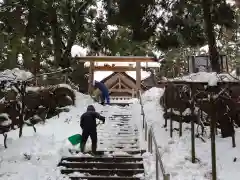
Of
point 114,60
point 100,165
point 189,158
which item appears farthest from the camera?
point 114,60

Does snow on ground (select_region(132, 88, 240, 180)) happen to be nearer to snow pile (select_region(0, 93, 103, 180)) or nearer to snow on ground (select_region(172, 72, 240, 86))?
snow on ground (select_region(172, 72, 240, 86))

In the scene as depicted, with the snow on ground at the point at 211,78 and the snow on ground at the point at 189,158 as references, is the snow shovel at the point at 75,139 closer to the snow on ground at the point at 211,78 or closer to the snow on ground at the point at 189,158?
the snow on ground at the point at 189,158

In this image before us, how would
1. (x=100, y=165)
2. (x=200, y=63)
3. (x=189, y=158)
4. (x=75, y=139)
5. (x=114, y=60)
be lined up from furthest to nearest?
(x=114, y=60) → (x=200, y=63) → (x=75, y=139) → (x=189, y=158) → (x=100, y=165)

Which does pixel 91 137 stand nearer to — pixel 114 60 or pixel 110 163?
pixel 110 163

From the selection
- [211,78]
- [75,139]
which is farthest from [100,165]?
[211,78]

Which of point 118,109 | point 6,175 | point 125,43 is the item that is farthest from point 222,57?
point 6,175

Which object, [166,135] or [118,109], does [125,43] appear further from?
[166,135]

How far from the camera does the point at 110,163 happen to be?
9953mm

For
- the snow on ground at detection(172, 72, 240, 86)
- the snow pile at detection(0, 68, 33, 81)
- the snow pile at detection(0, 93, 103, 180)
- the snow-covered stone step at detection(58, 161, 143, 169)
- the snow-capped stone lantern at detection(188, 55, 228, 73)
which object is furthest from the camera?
the snow-capped stone lantern at detection(188, 55, 228, 73)

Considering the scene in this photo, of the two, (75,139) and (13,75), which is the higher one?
(13,75)

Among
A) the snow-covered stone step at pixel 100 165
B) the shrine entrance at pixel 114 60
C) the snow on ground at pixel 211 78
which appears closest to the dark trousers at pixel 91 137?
the snow-covered stone step at pixel 100 165

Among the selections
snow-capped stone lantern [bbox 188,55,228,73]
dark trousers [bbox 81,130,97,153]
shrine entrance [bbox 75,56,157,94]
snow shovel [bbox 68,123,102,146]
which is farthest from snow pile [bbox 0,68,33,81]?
shrine entrance [bbox 75,56,157,94]

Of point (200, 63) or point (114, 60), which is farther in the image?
point (114, 60)

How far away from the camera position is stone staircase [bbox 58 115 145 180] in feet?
30.7
